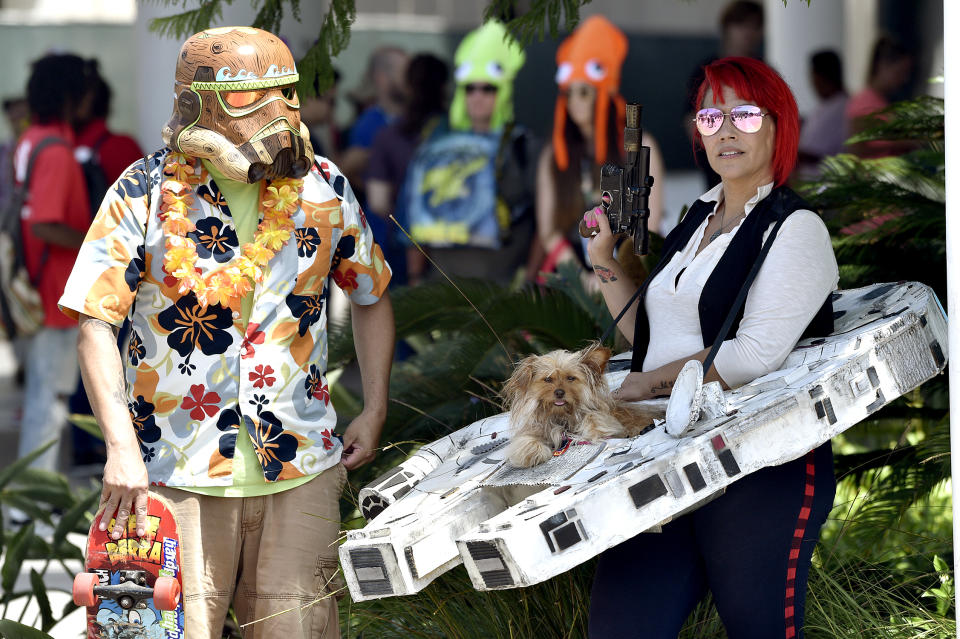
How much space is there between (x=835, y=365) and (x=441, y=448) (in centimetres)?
102

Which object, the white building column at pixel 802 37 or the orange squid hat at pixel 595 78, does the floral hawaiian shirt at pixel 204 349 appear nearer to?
the orange squid hat at pixel 595 78

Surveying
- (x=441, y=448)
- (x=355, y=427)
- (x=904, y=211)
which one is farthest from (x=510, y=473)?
(x=904, y=211)

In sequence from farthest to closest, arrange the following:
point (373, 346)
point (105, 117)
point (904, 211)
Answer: point (105, 117) → point (904, 211) → point (373, 346)

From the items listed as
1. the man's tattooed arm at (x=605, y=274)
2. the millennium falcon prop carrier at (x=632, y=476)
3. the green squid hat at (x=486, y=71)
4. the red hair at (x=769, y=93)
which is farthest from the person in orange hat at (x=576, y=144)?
the millennium falcon prop carrier at (x=632, y=476)

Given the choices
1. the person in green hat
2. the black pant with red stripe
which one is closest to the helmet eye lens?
the black pant with red stripe

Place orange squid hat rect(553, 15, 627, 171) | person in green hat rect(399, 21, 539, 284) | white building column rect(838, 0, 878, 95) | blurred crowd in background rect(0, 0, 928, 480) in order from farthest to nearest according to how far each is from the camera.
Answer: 1. white building column rect(838, 0, 878, 95)
2. person in green hat rect(399, 21, 539, 284)
3. orange squid hat rect(553, 15, 627, 171)
4. blurred crowd in background rect(0, 0, 928, 480)

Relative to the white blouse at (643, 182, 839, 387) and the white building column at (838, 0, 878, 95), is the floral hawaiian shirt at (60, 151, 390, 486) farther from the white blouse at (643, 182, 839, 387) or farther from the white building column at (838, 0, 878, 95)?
the white building column at (838, 0, 878, 95)

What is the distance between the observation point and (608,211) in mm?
3154

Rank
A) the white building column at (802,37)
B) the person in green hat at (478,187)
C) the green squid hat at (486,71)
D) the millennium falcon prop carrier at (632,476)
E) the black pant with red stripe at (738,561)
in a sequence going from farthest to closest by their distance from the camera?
the white building column at (802,37), the green squid hat at (486,71), the person in green hat at (478,187), the black pant with red stripe at (738,561), the millennium falcon prop carrier at (632,476)

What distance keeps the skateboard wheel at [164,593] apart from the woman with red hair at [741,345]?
981 millimetres

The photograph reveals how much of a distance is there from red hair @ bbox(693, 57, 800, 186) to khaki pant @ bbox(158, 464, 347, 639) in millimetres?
1372

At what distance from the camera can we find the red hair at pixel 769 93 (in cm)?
289

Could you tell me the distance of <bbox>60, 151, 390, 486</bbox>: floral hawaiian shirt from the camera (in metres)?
2.87

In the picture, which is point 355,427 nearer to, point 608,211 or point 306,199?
point 306,199
